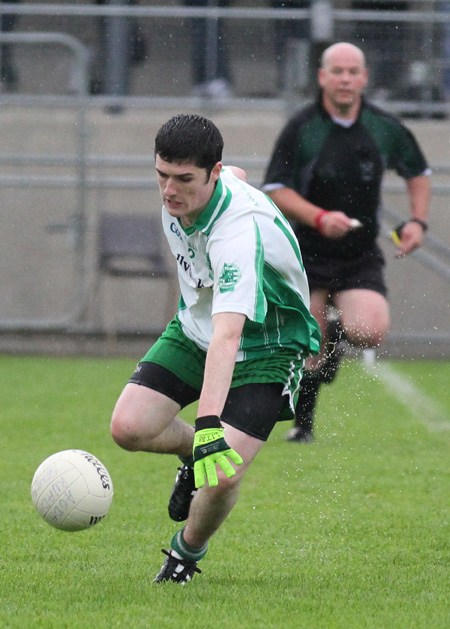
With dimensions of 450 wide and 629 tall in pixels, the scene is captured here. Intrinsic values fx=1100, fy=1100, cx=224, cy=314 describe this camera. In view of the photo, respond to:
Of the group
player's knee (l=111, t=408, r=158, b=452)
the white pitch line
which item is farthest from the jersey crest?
the white pitch line

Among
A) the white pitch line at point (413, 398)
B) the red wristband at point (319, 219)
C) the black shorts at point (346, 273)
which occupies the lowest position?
the white pitch line at point (413, 398)

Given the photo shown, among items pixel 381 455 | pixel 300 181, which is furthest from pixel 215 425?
pixel 300 181

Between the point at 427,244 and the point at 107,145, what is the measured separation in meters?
3.53

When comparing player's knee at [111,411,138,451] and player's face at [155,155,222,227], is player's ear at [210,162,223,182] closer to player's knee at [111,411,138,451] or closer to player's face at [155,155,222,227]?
player's face at [155,155,222,227]

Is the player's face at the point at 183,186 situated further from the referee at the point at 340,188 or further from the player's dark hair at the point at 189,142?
the referee at the point at 340,188

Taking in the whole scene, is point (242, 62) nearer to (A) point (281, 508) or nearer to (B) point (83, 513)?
(A) point (281, 508)

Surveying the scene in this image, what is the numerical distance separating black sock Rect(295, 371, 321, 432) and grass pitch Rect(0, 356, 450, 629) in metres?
0.15

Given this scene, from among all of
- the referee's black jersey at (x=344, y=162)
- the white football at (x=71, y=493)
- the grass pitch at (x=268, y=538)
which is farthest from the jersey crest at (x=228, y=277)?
the referee's black jersey at (x=344, y=162)

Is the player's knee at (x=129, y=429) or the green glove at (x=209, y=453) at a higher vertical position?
the green glove at (x=209, y=453)

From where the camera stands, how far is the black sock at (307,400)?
6906mm

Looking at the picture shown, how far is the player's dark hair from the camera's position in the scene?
3717 millimetres

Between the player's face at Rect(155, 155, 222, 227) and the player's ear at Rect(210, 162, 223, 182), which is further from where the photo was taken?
the player's ear at Rect(210, 162, 223, 182)

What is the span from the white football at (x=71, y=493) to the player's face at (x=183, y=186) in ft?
3.25

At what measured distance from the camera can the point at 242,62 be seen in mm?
10953
